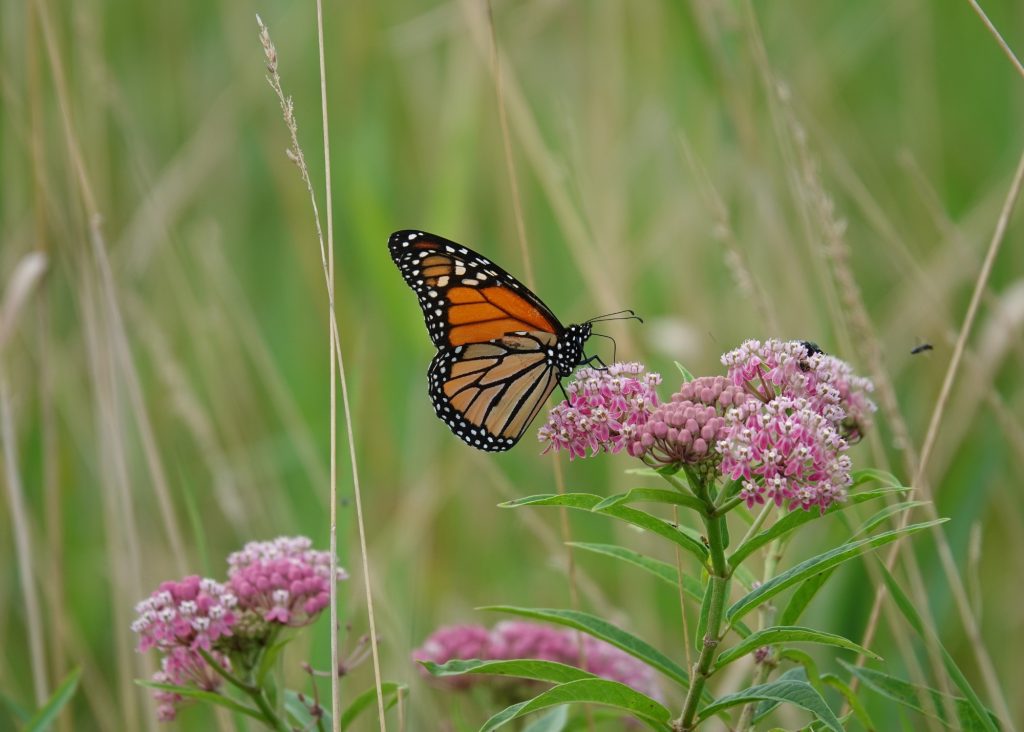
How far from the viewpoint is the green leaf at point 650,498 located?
193 cm

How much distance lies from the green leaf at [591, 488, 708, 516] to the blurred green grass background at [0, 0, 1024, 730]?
1.51 m

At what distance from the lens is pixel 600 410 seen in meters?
2.34

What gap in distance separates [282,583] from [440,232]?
2503 mm

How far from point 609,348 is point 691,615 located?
3.65 ft

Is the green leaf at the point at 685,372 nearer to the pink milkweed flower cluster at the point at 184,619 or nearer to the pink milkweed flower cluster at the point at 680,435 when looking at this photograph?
the pink milkweed flower cluster at the point at 680,435

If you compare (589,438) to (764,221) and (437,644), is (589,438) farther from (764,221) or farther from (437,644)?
(764,221)

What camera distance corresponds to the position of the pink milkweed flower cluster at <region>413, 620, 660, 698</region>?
122 inches

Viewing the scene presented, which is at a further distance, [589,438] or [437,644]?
[437,644]

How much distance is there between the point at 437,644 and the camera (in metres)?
3.09

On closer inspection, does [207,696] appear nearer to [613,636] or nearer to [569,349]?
[613,636]

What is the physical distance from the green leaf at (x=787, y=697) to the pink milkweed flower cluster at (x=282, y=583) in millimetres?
898

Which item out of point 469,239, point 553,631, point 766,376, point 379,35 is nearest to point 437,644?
point 553,631

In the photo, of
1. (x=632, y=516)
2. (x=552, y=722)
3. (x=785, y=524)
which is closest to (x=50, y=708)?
(x=552, y=722)

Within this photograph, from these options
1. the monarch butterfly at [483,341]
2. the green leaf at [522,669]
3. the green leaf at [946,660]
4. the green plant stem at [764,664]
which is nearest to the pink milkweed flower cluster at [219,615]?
the green leaf at [522,669]
